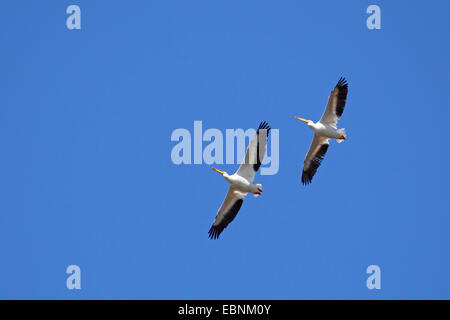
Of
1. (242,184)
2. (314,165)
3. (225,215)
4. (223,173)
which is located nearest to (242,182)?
(242,184)

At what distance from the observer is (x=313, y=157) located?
31297mm

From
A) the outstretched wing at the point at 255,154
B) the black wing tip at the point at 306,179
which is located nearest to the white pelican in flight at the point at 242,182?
the outstretched wing at the point at 255,154

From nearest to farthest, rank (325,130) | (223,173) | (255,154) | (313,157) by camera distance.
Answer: (255,154) < (223,173) < (325,130) < (313,157)

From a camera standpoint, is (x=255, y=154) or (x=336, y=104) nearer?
(x=255, y=154)

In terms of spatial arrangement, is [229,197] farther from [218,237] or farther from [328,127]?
[328,127]

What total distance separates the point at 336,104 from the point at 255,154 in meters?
3.84

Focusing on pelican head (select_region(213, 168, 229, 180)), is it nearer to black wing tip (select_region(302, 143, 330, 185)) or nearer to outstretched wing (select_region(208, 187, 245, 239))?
outstretched wing (select_region(208, 187, 245, 239))

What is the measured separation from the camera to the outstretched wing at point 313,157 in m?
31.2

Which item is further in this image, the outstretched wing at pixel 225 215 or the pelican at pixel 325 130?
the pelican at pixel 325 130

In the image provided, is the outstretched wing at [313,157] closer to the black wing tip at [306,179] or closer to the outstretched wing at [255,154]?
the black wing tip at [306,179]

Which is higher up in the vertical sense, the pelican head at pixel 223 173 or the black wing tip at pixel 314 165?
the black wing tip at pixel 314 165

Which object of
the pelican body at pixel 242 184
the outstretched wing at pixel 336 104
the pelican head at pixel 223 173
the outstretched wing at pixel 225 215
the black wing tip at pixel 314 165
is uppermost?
the outstretched wing at pixel 336 104

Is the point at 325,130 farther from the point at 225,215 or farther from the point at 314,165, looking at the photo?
the point at 225,215
